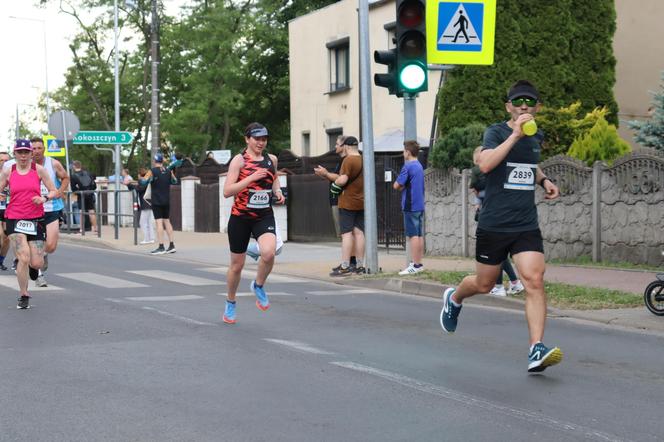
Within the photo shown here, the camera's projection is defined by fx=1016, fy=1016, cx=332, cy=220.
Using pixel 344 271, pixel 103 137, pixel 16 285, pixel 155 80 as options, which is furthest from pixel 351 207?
pixel 155 80

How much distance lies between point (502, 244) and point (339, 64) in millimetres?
25629

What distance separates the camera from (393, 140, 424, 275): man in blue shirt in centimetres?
1416

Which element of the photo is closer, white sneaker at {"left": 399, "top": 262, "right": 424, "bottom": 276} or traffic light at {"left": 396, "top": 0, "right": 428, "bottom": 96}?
traffic light at {"left": 396, "top": 0, "right": 428, "bottom": 96}

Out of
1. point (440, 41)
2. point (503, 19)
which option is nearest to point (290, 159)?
point (503, 19)

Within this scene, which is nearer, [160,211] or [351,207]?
[351,207]

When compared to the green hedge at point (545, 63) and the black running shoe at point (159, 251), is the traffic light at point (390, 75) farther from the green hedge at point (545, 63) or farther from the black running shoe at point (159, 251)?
the green hedge at point (545, 63)

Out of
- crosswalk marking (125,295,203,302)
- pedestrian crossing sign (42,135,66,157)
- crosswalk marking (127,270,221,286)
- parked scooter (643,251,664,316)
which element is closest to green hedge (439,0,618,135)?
crosswalk marking (127,270,221,286)

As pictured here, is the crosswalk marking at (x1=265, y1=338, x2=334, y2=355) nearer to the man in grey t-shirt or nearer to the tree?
the man in grey t-shirt

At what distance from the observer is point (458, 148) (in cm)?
1773

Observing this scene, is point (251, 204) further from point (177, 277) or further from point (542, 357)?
point (177, 277)

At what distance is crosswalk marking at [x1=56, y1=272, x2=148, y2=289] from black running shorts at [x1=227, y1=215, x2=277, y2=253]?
4.12 metres

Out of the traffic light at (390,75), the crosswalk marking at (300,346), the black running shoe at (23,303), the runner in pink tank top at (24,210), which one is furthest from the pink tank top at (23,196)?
the traffic light at (390,75)

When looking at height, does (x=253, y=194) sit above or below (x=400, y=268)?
above

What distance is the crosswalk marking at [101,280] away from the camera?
1346 cm
